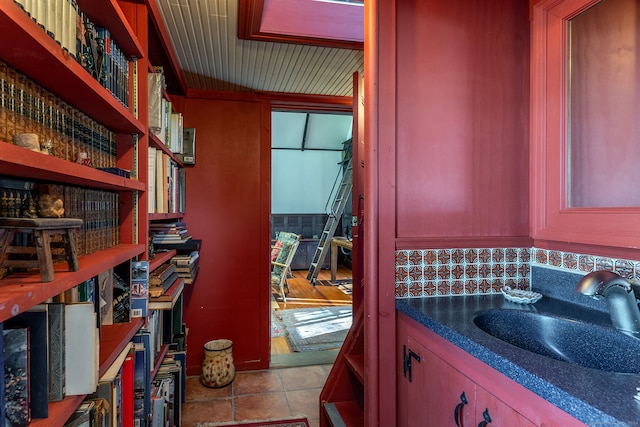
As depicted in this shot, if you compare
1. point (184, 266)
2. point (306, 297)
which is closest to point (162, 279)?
point (184, 266)

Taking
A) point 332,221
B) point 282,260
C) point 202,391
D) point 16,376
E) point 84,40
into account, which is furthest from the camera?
point 332,221

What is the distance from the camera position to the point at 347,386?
1.84m

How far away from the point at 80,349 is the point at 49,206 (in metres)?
0.35

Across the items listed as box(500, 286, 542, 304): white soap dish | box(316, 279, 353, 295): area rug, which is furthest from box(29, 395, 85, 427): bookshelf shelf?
box(316, 279, 353, 295): area rug

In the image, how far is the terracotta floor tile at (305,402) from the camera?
221 cm

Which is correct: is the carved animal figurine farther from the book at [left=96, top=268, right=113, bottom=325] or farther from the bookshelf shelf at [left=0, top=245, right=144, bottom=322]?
the book at [left=96, top=268, right=113, bottom=325]

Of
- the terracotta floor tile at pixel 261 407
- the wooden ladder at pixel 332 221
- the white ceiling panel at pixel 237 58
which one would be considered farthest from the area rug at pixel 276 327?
the white ceiling panel at pixel 237 58

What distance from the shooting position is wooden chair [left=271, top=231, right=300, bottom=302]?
5152 millimetres

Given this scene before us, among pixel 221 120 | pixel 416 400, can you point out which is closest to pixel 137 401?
pixel 416 400

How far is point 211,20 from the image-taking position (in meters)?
1.83

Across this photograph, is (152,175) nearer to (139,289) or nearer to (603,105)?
(139,289)

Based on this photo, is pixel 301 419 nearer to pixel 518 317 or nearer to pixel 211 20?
pixel 518 317

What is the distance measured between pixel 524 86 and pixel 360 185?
1172mm

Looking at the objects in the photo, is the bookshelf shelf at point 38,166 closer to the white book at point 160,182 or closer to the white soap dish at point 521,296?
the white book at point 160,182
